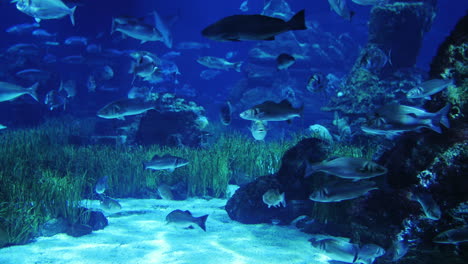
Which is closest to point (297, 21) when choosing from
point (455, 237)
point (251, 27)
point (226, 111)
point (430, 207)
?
point (251, 27)

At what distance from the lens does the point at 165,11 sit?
4338 centimetres

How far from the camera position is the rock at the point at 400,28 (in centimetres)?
1473

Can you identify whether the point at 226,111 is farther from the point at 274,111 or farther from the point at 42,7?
the point at 42,7

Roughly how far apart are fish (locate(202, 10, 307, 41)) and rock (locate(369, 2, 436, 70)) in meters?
13.8

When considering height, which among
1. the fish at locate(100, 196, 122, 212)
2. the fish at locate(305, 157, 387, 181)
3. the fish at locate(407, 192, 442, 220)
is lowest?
the fish at locate(100, 196, 122, 212)

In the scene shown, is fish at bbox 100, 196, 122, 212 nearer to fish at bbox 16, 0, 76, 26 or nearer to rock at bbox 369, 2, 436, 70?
fish at bbox 16, 0, 76, 26

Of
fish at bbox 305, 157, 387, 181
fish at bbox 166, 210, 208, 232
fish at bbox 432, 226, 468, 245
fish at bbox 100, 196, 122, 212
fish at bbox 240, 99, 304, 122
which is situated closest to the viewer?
fish at bbox 432, 226, 468, 245

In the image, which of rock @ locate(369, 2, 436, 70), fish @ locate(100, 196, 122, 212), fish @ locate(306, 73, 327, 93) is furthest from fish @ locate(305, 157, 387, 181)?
rock @ locate(369, 2, 436, 70)

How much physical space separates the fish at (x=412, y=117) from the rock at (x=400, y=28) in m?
12.2

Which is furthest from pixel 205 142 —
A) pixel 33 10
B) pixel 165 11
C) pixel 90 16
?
pixel 165 11

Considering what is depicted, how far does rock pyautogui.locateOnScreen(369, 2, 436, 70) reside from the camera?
14.7 m

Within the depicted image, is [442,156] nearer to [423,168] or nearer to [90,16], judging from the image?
[423,168]

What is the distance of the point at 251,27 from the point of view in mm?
3186

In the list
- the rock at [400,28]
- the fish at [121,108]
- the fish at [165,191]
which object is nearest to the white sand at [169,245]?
the fish at [165,191]
